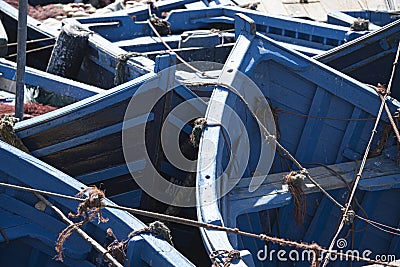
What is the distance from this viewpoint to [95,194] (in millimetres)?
4297

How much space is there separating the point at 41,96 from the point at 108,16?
8.39ft

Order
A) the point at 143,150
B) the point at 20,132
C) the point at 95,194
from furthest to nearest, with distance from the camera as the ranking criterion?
the point at 143,150
the point at 20,132
the point at 95,194

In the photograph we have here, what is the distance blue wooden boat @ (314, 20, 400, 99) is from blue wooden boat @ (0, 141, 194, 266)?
3.61m

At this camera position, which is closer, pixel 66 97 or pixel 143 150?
pixel 143 150

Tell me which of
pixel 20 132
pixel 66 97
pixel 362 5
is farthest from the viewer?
pixel 362 5

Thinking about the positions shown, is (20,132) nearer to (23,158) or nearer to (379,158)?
(23,158)

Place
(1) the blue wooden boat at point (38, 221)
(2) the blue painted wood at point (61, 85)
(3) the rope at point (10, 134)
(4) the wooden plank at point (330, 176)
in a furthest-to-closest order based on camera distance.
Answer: (2) the blue painted wood at point (61, 85) < (4) the wooden plank at point (330, 176) < (3) the rope at point (10, 134) < (1) the blue wooden boat at point (38, 221)

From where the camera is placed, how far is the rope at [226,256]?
13.0 ft

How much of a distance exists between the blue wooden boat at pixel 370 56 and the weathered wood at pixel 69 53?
2.51m

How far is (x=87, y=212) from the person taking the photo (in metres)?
4.34

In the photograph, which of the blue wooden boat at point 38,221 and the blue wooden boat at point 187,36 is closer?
the blue wooden boat at point 38,221

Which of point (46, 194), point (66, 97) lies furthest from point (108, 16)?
point (46, 194)

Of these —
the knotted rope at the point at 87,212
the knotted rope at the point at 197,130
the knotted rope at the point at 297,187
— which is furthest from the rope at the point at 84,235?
the knotted rope at the point at 297,187

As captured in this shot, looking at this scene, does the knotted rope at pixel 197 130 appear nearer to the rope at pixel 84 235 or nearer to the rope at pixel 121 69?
the rope at pixel 84 235
